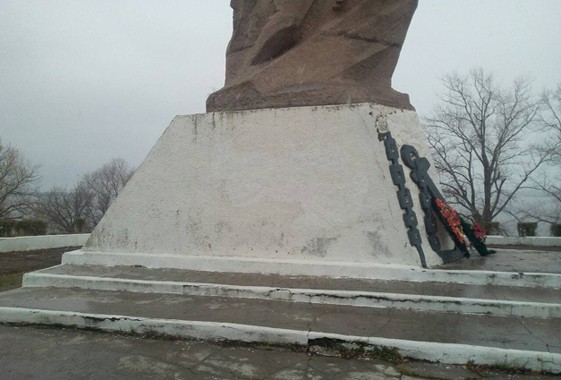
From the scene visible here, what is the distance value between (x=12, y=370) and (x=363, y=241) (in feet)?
10.6

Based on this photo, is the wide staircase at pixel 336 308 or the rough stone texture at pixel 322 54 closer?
the wide staircase at pixel 336 308

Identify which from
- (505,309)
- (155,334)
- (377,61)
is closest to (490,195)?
(377,61)

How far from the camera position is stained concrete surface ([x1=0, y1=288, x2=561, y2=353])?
10.0ft

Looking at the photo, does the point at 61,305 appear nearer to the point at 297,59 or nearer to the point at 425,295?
the point at 425,295

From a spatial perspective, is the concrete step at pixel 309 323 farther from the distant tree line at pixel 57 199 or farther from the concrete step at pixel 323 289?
the distant tree line at pixel 57 199

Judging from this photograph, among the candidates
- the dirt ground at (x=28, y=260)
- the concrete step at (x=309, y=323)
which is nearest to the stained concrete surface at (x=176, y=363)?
the concrete step at (x=309, y=323)

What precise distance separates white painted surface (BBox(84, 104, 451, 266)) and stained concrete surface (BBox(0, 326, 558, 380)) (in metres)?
1.67

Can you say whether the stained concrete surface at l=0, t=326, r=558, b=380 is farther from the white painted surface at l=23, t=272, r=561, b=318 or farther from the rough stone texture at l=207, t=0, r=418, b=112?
the rough stone texture at l=207, t=0, r=418, b=112

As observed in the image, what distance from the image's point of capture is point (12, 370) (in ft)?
9.47

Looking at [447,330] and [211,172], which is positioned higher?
[211,172]

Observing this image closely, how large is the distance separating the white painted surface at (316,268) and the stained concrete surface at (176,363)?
1.41 metres

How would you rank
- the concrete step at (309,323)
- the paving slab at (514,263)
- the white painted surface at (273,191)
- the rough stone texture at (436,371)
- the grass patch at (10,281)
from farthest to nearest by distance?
the grass patch at (10,281), the white painted surface at (273,191), the paving slab at (514,263), the concrete step at (309,323), the rough stone texture at (436,371)

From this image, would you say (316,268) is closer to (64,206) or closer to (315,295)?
(315,295)

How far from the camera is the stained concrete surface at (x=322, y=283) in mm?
3770
